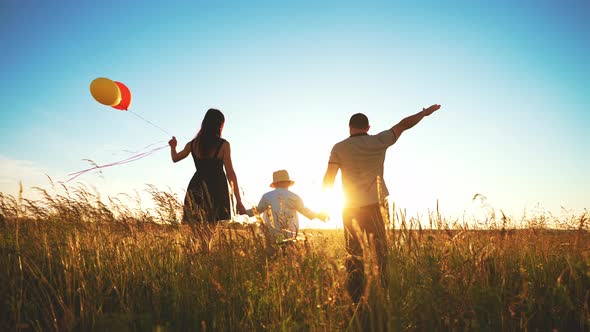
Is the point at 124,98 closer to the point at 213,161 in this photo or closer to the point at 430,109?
the point at 213,161

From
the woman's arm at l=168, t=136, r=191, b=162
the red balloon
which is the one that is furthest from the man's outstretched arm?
the red balloon

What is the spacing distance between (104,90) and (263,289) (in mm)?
4816

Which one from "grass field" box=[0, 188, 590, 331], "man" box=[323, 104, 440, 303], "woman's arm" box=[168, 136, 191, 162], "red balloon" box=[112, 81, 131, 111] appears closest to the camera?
"grass field" box=[0, 188, 590, 331]

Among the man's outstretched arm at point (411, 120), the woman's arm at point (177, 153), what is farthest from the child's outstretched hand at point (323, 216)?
the woman's arm at point (177, 153)

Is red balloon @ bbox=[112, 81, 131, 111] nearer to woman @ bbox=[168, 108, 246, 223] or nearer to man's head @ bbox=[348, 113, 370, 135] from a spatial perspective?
woman @ bbox=[168, 108, 246, 223]

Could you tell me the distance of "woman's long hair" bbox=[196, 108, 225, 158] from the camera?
472 centimetres

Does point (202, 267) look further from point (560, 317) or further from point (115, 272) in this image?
point (560, 317)

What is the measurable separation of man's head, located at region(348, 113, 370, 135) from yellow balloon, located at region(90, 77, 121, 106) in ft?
13.5

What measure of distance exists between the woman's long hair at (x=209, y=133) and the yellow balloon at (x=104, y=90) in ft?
6.75

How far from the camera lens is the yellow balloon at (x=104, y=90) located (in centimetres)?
560

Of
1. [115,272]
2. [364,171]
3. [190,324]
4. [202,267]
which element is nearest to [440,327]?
[190,324]

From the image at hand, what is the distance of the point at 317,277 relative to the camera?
2111 millimetres

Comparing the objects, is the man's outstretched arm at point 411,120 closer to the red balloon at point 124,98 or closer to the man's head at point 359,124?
the man's head at point 359,124

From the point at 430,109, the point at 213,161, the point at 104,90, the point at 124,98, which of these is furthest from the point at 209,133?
the point at 430,109
